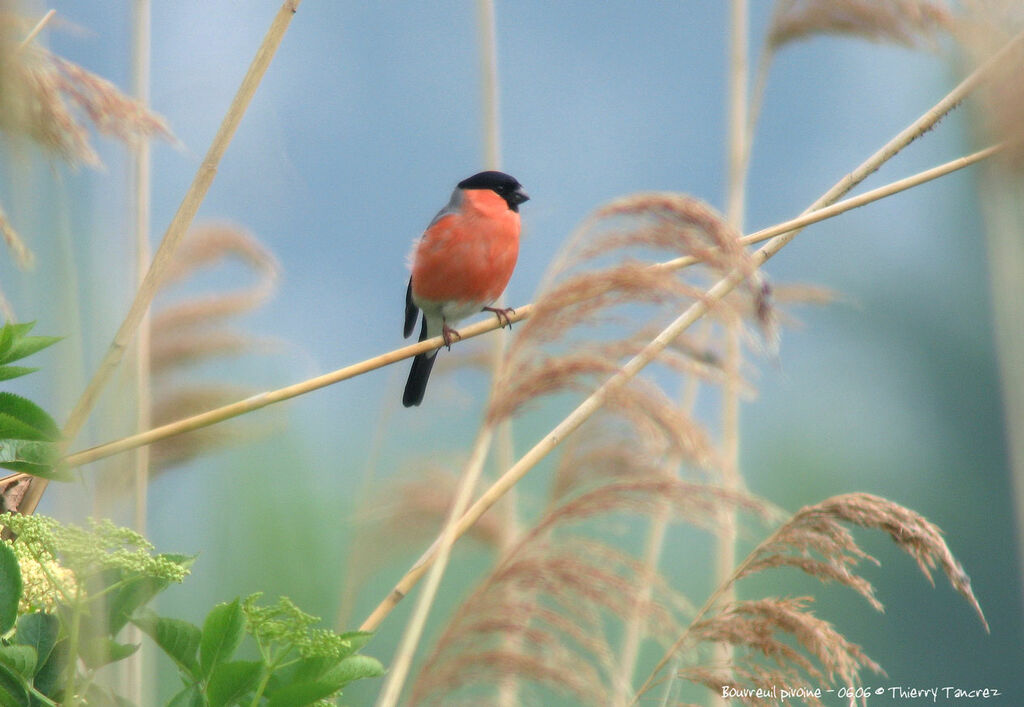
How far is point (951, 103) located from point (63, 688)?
131 cm

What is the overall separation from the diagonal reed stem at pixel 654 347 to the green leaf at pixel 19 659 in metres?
0.34

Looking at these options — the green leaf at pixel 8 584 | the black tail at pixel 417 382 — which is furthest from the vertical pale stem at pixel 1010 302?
the green leaf at pixel 8 584

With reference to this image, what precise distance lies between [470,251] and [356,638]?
184 cm

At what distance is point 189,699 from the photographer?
89cm

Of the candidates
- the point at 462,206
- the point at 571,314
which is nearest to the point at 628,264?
the point at 571,314

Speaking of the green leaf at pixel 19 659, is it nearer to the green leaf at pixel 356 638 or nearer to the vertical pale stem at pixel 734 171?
the green leaf at pixel 356 638

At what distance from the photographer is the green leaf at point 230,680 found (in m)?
0.86

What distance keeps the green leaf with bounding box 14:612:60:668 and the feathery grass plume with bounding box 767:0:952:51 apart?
74.6 inches

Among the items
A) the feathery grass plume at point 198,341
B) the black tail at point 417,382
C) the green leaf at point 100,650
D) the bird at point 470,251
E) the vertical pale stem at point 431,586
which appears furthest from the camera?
the black tail at point 417,382

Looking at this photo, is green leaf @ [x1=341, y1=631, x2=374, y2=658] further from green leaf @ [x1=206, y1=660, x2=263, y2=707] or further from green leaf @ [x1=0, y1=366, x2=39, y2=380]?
green leaf @ [x1=0, y1=366, x2=39, y2=380]

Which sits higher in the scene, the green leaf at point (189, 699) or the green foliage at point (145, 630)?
the green foliage at point (145, 630)

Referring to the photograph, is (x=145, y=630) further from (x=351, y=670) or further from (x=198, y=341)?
(x=198, y=341)

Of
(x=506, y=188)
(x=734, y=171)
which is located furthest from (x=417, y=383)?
(x=734, y=171)

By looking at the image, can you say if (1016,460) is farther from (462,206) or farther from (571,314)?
(571,314)
